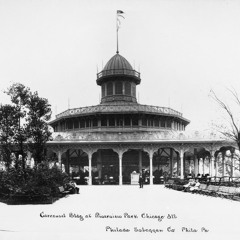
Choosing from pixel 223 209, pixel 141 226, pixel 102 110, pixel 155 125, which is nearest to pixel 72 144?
pixel 102 110

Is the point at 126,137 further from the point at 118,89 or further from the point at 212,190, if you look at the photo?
the point at 212,190

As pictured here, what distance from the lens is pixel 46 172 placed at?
23016 mm

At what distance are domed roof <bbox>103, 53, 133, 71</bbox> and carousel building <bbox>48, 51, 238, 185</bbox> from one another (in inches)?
7.4

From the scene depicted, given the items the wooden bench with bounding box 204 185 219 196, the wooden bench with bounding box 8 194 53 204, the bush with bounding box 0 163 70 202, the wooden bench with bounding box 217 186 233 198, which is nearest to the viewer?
the wooden bench with bounding box 8 194 53 204

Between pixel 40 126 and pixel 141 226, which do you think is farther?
pixel 40 126

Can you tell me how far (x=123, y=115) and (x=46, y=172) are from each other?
26635 mm

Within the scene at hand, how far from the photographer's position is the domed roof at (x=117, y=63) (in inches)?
2172

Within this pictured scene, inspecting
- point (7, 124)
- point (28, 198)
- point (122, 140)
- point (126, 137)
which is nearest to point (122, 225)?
point (28, 198)

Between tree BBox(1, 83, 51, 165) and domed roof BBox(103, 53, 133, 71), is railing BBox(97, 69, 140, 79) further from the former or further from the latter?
tree BBox(1, 83, 51, 165)

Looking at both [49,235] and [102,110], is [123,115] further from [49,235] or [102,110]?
[49,235]

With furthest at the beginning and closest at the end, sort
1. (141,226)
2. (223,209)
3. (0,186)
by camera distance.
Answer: (0,186) → (223,209) → (141,226)

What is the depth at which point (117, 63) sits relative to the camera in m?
55.6

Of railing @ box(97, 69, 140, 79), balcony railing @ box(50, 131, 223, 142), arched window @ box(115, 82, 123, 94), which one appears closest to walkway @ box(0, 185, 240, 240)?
balcony railing @ box(50, 131, 223, 142)

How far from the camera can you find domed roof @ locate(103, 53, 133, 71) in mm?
55156
